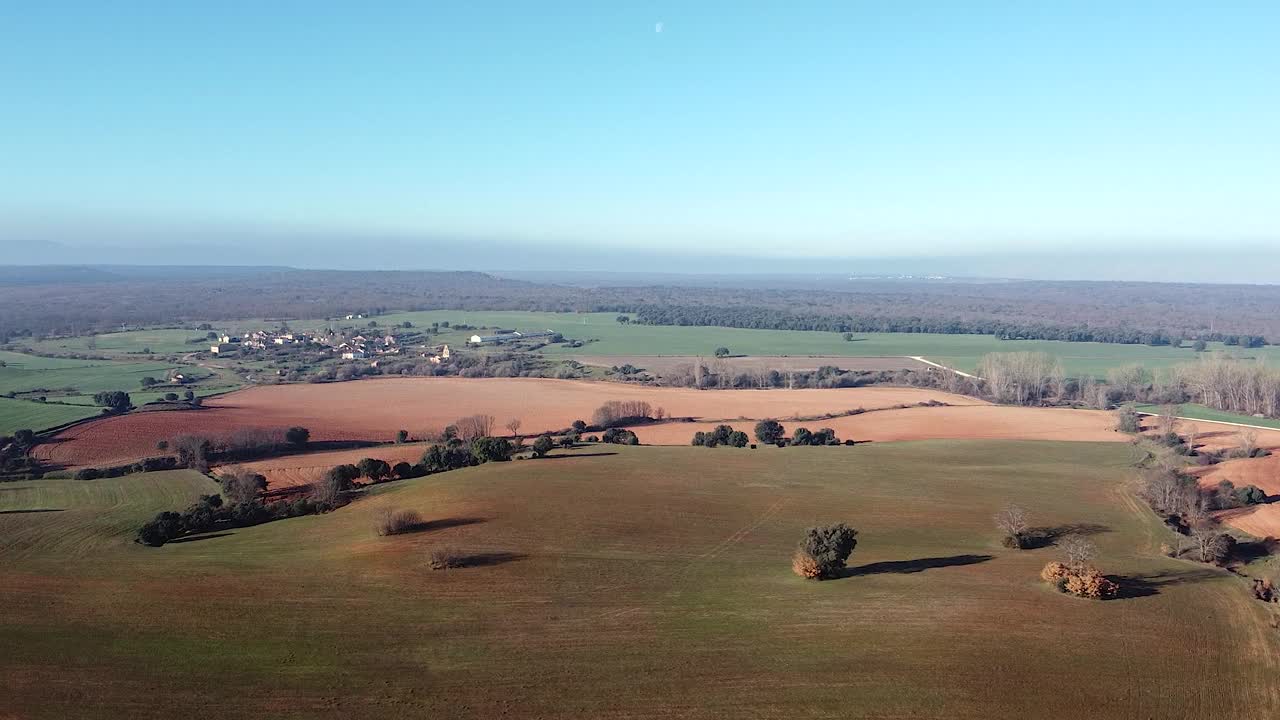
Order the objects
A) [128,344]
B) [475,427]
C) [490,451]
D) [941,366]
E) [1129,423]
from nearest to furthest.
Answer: [490,451] < [1129,423] < [475,427] < [941,366] < [128,344]

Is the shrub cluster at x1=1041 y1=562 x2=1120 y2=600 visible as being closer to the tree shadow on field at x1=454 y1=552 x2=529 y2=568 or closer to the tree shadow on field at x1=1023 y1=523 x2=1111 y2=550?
the tree shadow on field at x1=1023 y1=523 x2=1111 y2=550

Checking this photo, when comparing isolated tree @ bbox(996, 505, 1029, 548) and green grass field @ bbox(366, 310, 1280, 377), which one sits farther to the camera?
green grass field @ bbox(366, 310, 1280, 377)

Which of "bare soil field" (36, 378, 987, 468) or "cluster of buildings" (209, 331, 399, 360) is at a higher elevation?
"cluster of buildings" (209, 331, 399, 360)

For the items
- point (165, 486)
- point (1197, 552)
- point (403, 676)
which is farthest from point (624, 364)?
point (403, 676)

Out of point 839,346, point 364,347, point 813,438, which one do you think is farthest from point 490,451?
point 839,346

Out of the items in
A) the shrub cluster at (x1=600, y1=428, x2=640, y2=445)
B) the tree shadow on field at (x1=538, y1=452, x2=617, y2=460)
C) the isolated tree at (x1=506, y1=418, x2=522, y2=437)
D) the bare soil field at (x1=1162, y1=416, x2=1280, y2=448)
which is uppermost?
the bare soil field at (x1=1162, y1=416, x2=1280, y2=448)

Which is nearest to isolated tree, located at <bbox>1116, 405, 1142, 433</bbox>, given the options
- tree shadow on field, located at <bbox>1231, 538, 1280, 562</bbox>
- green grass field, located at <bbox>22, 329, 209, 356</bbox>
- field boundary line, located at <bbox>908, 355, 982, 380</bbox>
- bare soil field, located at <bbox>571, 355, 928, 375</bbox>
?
field boundary line, located at <bbox>908, 355, 982, 380</bbox>

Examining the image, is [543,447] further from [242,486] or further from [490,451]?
[242,486]
